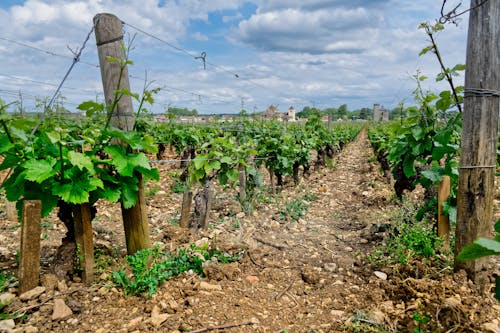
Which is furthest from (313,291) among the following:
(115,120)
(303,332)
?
(115,120)

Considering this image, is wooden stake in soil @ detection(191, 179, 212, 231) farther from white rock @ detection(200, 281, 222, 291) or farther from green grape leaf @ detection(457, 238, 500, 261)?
green grape leaf @ detection(457, 238, 500, 261)

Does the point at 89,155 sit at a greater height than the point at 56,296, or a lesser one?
greater

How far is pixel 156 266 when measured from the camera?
9.53 feet

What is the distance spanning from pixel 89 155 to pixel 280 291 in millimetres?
1845

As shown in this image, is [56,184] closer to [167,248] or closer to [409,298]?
[167,248]

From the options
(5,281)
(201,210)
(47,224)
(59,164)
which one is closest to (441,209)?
(201,210)

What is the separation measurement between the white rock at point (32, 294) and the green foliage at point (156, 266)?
1.66ft

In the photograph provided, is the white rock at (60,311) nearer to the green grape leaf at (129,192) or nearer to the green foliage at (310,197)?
the green grape leaf at (129,192)

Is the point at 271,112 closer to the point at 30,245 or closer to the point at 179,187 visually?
the point at 179,187

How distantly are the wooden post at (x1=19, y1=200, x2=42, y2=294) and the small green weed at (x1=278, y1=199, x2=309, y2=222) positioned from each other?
3.34 metres

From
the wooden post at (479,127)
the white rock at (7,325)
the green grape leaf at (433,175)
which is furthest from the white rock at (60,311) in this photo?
the green grape leaf at (433,175)

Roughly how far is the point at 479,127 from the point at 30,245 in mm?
3320

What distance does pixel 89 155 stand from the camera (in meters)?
2.71

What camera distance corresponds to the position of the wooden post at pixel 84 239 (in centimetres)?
282
